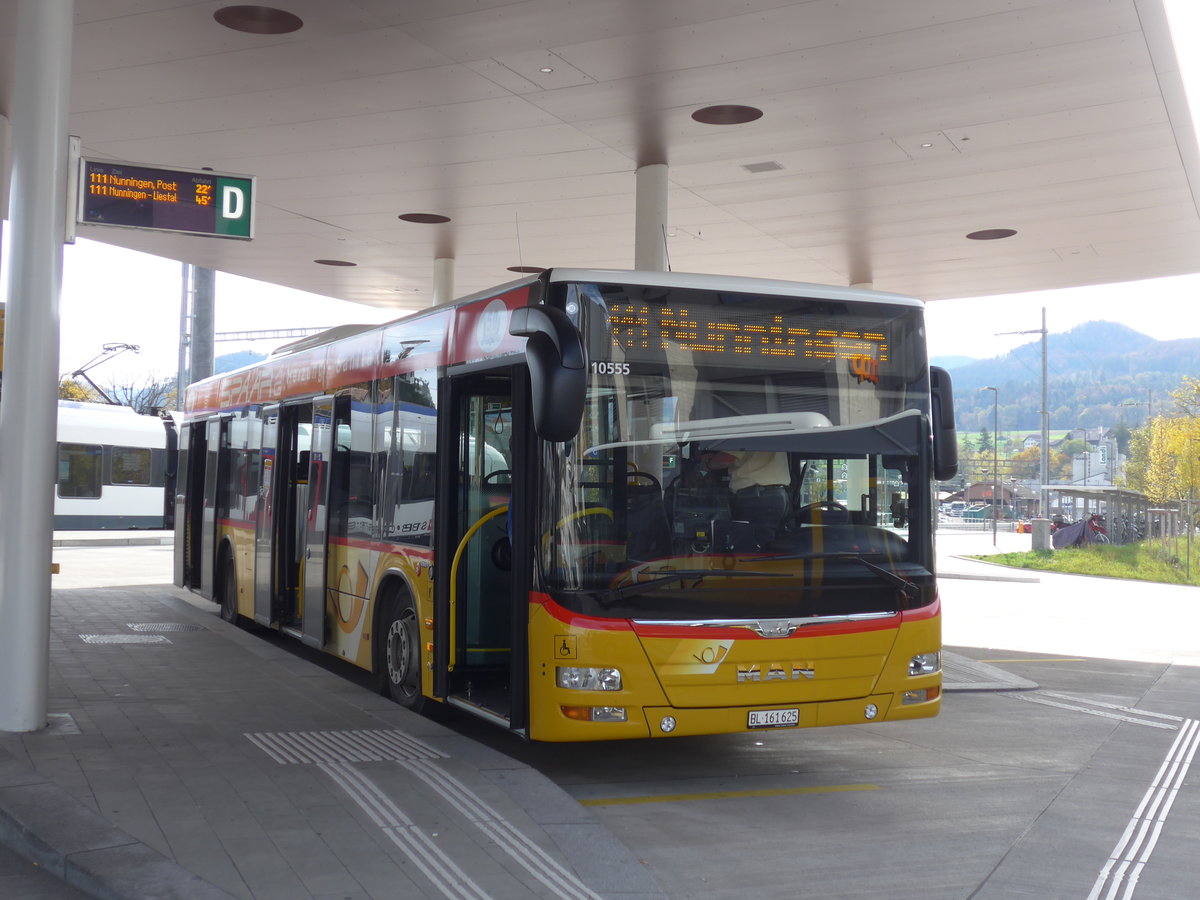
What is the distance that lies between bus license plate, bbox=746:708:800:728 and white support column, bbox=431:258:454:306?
13.4 meters

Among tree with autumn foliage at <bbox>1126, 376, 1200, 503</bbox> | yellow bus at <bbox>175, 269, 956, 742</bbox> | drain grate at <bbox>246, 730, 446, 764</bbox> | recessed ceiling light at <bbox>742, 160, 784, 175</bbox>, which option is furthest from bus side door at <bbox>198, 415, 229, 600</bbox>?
tree with autumn foliage at <bbox>1126, 376, 1200, 503</bbox>

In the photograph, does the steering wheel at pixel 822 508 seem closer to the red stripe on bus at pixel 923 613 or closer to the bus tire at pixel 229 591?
the red stripe on bus at pixel 923 613

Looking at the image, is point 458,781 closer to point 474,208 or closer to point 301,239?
point 474,208

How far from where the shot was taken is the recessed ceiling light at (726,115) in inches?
470

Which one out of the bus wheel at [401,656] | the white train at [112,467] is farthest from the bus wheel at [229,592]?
the white train at [112,467]

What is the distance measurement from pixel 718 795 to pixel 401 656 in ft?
10.2

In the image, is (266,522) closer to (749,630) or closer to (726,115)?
(726,115)

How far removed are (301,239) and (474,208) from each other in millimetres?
3587

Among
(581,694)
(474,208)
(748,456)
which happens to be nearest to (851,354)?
(748,456)

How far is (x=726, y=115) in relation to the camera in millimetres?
12141

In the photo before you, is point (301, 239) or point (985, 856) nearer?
point (985, 856)

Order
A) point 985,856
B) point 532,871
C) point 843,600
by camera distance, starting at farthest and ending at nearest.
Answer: point 843,600
point 985,856
point 532,871

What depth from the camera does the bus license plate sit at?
7125 millimetres

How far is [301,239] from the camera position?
60.6 feet
